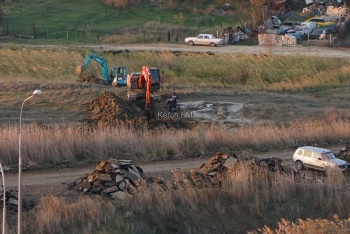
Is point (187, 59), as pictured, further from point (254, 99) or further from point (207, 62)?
point (254, 99)

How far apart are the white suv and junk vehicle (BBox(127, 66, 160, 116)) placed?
13406 millimetres

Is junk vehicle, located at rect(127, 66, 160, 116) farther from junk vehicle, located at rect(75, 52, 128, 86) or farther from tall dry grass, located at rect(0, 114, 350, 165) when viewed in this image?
tall dry grass, located at rect(0, 114, 350, 165)

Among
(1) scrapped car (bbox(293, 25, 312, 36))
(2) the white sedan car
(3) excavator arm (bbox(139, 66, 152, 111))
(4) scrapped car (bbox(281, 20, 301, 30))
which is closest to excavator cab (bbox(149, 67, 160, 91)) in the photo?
(3) excavator arm (bbox(139, 66, 152, 111))

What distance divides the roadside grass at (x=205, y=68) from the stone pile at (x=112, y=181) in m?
25.0

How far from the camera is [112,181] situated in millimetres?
21297

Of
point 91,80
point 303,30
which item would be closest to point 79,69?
point 91,80

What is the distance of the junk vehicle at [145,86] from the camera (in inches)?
1500

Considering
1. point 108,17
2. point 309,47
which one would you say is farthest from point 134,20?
point 309,47

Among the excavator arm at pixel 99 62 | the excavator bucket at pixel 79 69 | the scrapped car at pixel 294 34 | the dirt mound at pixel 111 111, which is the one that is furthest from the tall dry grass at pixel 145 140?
the scrapped car at pixel 294 34

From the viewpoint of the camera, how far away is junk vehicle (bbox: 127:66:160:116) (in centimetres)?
3809

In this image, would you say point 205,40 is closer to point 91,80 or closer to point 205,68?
point 205,68

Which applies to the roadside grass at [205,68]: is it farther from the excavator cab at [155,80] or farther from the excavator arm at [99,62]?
the excavator cab at [155,80]

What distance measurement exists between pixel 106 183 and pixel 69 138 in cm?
581

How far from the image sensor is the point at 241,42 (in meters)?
67.4
